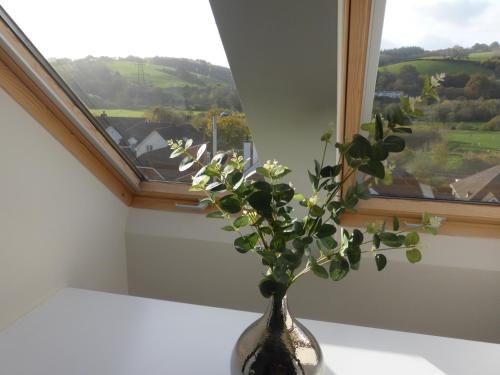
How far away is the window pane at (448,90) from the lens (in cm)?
106

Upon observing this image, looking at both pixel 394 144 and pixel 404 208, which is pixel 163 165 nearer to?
pixel 404 208

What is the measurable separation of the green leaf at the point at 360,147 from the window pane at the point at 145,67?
615 mm

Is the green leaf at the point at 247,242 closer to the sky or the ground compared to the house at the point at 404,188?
closer to the sky

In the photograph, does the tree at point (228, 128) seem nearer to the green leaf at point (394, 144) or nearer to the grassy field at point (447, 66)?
the grassy field at point (447, 66)

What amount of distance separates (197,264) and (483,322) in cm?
117

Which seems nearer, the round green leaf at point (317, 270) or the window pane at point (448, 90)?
the round green leaf at point (317, 270)

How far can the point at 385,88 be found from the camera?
4.14 ft

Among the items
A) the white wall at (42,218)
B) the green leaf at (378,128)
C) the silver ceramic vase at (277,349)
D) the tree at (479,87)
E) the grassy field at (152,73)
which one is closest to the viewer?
the green leaf at (378,128)

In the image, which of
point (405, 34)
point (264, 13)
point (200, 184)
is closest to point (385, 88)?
point (405, 34)

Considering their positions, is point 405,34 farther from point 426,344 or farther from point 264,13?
point 426,344

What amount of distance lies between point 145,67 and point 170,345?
2.87 feet

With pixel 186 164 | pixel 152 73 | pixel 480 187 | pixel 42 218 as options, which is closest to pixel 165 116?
pixel 152 73

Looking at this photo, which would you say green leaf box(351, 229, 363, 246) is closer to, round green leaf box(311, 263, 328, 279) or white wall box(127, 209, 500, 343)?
round green leaf box(311, 263, 328, 279)

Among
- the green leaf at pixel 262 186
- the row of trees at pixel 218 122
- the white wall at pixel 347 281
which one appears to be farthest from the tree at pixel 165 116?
the green leaf at pixel 262 186
